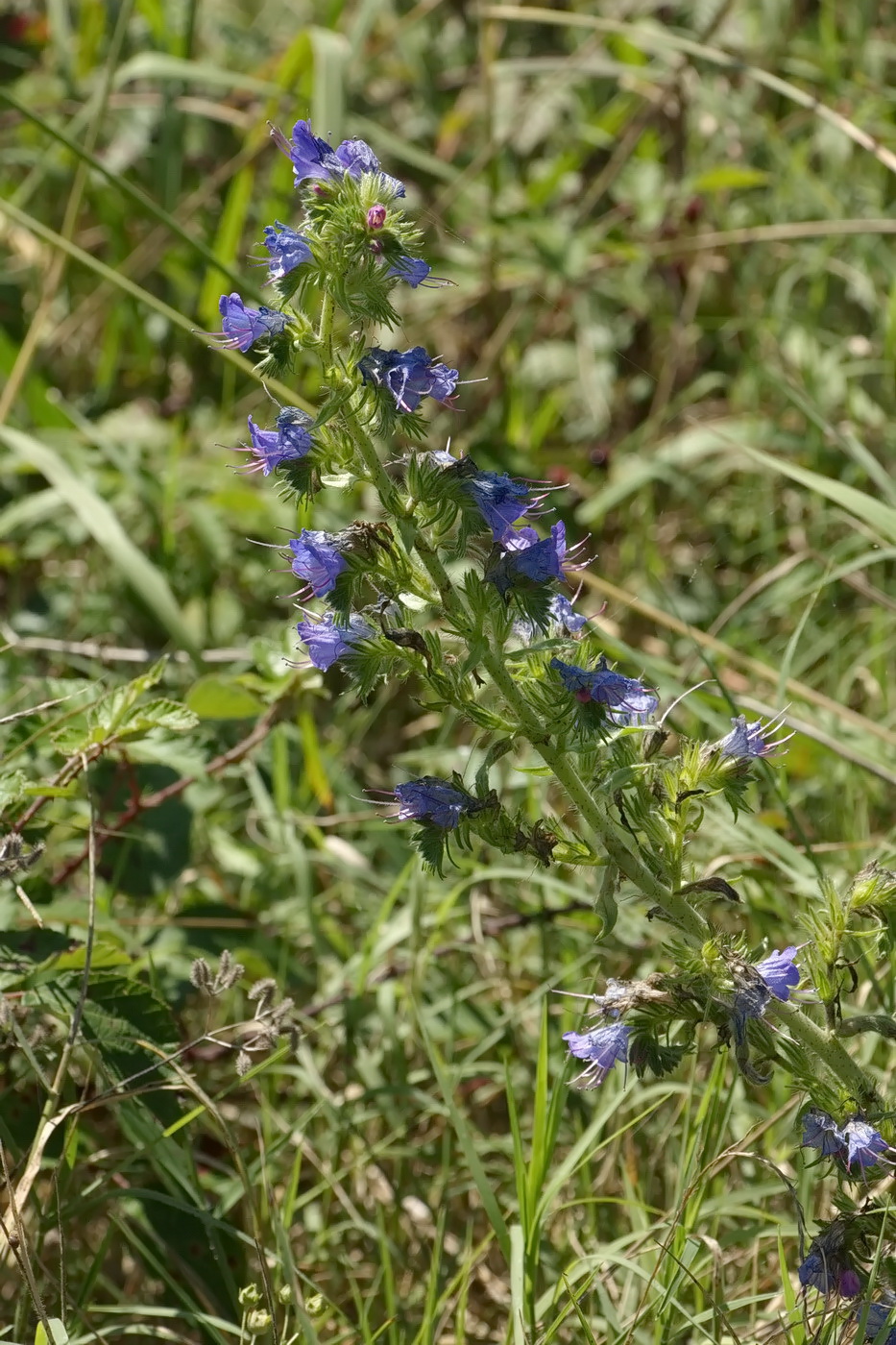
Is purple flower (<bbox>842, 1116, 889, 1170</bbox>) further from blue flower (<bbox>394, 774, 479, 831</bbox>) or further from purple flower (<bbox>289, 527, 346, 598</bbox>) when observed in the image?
purple flower (<bbox>289, 527, 346, 598</bbox>)

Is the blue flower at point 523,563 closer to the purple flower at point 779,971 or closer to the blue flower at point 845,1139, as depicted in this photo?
the purple flower at point 779,971

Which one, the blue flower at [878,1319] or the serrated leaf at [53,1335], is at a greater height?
the blue flower at [878,1319]

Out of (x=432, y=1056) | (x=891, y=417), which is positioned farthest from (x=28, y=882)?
(x=891, y=417)

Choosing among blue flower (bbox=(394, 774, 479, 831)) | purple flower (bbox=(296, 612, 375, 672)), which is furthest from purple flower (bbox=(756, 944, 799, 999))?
purple flower (bbox=(296, 612, 375, 672))

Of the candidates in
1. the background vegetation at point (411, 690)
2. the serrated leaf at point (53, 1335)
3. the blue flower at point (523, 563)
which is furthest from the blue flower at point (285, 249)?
the serrated leaf at point (53, 1335)

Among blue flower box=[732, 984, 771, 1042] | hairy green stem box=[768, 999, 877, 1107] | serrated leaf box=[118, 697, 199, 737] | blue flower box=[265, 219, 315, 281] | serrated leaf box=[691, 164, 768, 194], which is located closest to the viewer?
blue flower box=[265, 219, 315, 281]

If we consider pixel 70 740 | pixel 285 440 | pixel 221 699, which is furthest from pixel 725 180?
pixel 285 440

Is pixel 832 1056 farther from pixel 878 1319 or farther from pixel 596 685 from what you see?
pixel 596 685
